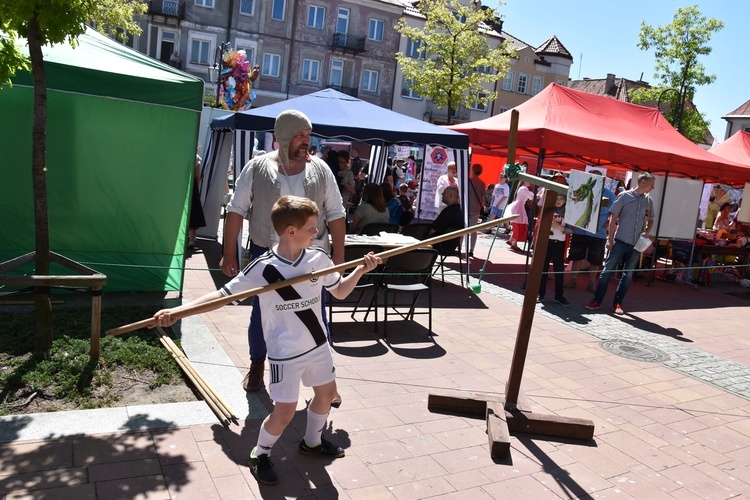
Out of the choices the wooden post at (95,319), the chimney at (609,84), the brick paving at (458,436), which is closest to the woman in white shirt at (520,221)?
the brick paving at (458,436)

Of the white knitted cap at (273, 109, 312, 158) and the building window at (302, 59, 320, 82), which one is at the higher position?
the building window at (302, 59, 320, 82)

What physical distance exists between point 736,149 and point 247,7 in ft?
92.0

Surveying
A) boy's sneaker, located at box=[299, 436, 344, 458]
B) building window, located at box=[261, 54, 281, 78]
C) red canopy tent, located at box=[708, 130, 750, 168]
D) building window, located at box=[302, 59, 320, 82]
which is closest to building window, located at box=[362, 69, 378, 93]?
building window, located at box=[302, 59, 320, 82]

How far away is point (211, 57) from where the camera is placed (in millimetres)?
35906

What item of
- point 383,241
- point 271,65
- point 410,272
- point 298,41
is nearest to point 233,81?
point 383,241

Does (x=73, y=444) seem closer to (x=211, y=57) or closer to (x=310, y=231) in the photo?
(x=310, y=231)

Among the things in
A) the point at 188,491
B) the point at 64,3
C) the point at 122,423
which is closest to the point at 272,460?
the point at 188,491

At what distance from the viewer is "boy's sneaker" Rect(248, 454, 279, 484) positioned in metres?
3.34

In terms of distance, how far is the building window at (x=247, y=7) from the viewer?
1406 inches

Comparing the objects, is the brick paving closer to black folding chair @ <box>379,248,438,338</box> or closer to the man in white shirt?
black folding chair @ <box>379,248,438,338</box>

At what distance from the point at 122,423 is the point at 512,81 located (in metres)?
47.5

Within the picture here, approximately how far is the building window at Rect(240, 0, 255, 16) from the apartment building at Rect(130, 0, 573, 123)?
0.05m

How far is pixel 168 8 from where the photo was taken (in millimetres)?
34656

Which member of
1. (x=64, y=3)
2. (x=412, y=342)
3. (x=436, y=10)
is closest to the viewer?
(x=64, y=3)
